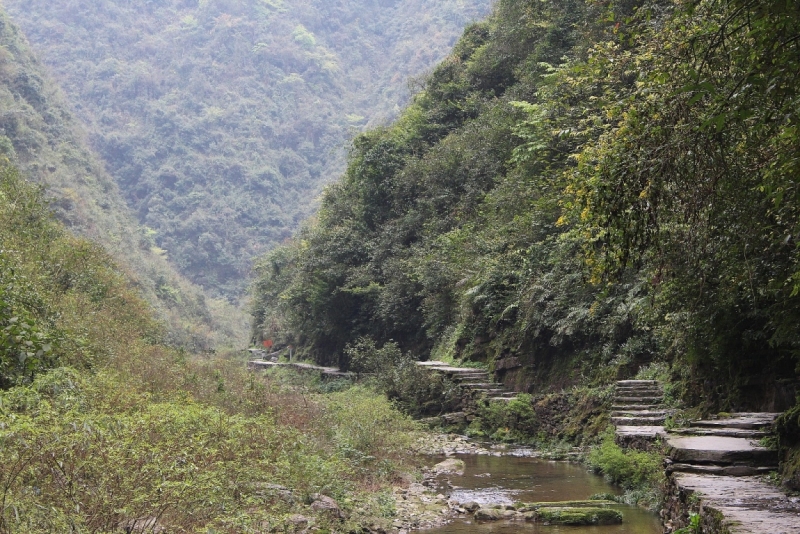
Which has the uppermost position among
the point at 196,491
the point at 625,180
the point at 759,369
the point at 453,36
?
the point at 453,36

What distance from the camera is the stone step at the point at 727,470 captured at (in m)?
→ 6.31

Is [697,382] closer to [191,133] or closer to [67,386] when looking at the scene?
[67,386]

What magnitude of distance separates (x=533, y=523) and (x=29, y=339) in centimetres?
651

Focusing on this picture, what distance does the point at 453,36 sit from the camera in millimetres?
90875

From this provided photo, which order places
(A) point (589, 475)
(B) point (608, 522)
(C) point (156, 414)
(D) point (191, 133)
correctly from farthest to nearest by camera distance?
1. (D) point (191, 133)
2. (A) point (589, 475)
3. (B) point (608, 522)
4. (C) point (156, 414)

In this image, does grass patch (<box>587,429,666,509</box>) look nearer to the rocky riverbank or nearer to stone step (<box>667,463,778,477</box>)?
the rocky riverbank

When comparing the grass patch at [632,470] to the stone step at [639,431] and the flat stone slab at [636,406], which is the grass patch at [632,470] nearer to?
the stone step at [639,431]

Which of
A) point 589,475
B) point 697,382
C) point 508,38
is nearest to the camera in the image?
point 697,382

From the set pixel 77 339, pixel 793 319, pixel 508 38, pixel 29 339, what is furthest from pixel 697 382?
pixel 508 38

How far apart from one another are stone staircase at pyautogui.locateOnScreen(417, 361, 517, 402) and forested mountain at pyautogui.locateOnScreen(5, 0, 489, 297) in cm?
6218

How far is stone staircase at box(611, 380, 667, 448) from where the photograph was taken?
1026 cm

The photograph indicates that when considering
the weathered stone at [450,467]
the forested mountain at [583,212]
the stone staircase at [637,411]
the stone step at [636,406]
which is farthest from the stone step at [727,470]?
the weathered stone at [450,467]

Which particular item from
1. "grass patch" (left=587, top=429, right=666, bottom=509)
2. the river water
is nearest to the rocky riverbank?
the river water

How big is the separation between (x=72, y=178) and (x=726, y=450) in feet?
152
